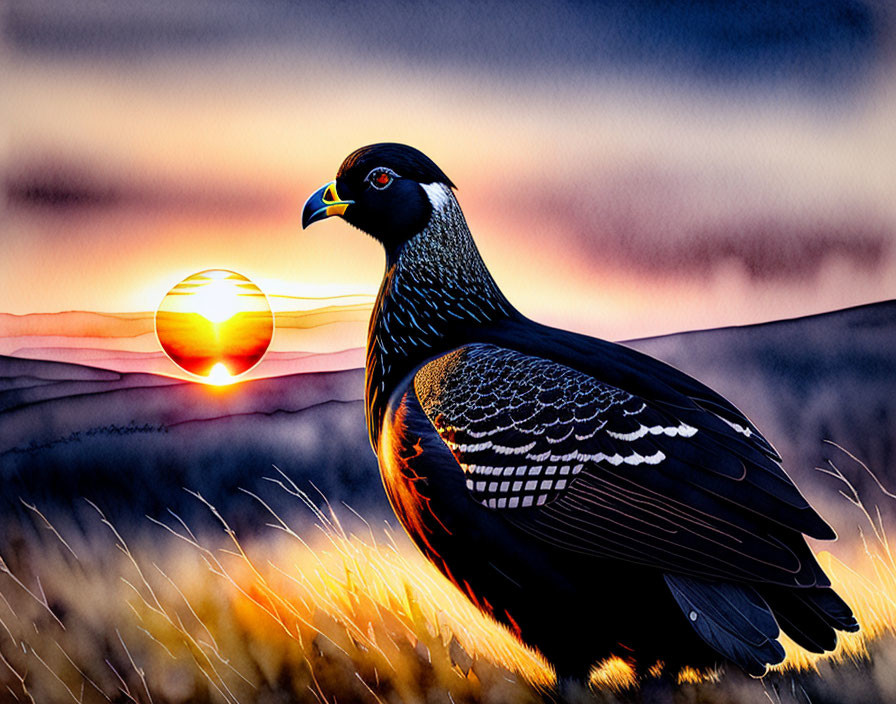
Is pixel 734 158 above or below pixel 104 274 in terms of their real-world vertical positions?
above

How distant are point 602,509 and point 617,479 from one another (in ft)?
0.24

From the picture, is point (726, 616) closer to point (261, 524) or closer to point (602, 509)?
point (602, 509)

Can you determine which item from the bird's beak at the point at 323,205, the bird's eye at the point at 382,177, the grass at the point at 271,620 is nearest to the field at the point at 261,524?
the grass at the point at 271,620

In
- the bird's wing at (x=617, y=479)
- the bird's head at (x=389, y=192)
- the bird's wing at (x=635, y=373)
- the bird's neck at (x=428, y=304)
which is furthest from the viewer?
the bird's head at (x=389, y=192)

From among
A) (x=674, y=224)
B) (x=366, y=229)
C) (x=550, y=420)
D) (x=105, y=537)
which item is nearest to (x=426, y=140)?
(x=366, y=229)

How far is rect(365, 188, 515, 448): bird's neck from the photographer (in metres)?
2.08

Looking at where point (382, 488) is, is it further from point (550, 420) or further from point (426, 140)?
point (426, 140)

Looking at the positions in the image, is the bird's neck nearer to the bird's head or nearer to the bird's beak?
the bird's head

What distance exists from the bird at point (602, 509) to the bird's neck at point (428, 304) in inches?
2.3

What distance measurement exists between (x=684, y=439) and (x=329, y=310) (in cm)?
102

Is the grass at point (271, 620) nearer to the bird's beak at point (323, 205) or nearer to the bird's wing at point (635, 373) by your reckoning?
the bird's wing at point (635, 373)

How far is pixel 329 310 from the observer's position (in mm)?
2346

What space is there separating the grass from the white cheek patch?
2.83 feet

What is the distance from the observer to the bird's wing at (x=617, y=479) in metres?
1.82
